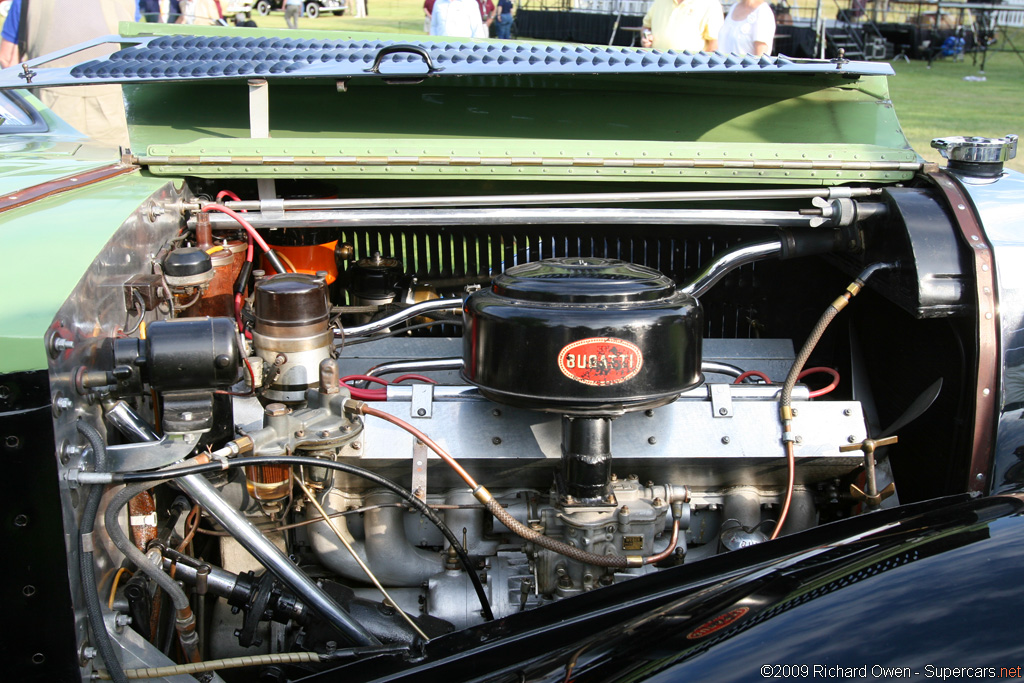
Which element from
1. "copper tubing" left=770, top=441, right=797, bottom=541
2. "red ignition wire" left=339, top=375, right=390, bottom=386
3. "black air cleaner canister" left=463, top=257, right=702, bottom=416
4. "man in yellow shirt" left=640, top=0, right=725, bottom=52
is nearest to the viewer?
"black air cleaner canister" left=463, top=257, right=702, bottom=416

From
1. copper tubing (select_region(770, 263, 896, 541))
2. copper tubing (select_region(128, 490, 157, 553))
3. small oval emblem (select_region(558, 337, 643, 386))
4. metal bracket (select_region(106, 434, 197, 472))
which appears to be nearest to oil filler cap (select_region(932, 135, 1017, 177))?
copper tubing (select_region(770, 263, 896, 541))

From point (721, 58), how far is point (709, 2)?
237cm

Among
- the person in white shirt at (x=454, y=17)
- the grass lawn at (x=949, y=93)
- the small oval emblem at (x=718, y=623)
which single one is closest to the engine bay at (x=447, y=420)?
the small oval emblem at (x=718, y=623)

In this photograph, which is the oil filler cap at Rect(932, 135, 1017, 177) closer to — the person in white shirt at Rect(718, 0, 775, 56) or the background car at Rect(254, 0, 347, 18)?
the person in white shirt at Rect(718, 0, 775, 56)

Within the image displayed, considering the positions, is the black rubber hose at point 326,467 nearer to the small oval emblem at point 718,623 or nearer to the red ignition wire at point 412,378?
the red ignition wire at point 412,378

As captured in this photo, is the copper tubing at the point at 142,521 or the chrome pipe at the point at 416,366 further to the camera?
the chrome pipe at the point at 416,366

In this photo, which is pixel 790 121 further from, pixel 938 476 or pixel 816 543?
pixel 816 543

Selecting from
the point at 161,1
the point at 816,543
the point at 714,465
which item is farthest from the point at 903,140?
the point at 161,1

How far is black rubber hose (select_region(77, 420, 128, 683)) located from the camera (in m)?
1.23

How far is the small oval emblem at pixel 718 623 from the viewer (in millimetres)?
1088

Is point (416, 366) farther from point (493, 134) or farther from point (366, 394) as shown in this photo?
point (493, 134)

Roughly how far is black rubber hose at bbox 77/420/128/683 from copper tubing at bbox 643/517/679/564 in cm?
90

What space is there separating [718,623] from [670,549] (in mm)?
566

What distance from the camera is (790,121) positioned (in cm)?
239
